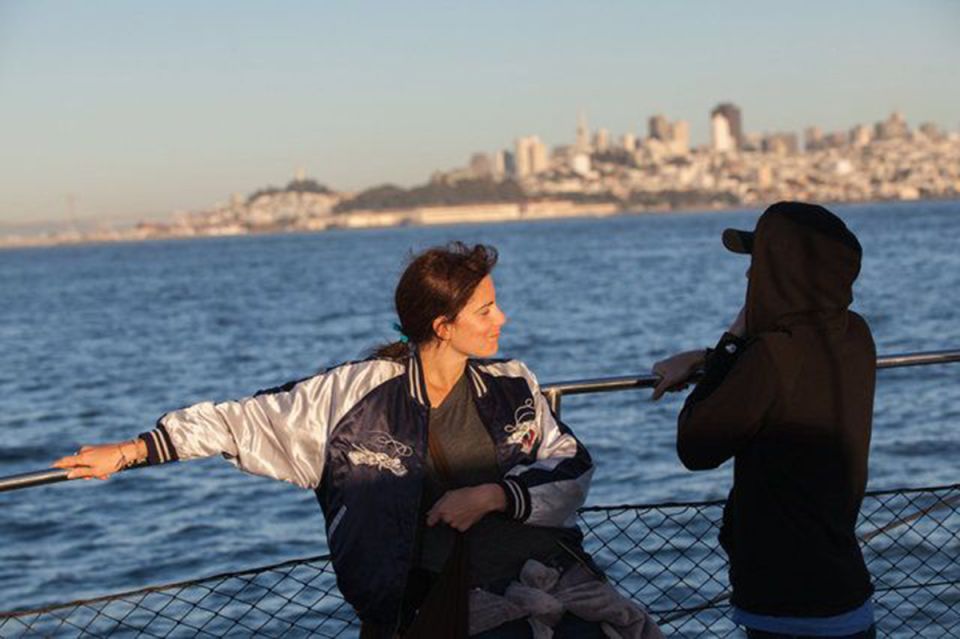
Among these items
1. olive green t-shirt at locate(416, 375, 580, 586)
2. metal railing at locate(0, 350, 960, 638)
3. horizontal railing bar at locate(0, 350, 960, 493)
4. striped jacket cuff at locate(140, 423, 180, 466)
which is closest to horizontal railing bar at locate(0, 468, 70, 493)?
horizontal railing bar at locate(0, 350, 960, 493)

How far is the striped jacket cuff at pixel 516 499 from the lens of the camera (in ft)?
12.1

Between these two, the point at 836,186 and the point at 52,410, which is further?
the point at 836,186

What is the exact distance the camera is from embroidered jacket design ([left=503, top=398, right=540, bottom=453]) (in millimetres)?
3822

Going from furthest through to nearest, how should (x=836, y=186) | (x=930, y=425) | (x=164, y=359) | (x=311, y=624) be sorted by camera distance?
1. (x=836, y=186)
2. (x=164, y=359)
3. (x=930, y=425)
4. (x=311, y=624)

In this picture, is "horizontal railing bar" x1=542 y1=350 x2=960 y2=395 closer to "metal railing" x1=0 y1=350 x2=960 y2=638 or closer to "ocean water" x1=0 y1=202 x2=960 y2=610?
"ocean water" x1=0 y1=202 x2=960 y2=610

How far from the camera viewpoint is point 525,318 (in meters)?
47.1

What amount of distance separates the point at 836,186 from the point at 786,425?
633 feet

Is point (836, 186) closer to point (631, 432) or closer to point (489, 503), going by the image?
point (631, 432)

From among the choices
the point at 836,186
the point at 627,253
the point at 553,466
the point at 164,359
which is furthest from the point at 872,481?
the point at 836,186

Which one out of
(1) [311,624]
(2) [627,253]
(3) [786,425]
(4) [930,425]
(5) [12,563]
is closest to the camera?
(3) [786,425]

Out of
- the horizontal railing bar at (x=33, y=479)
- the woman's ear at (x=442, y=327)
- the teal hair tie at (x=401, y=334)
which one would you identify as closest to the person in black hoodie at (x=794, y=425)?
the woman's ear at (x=442, y=327)

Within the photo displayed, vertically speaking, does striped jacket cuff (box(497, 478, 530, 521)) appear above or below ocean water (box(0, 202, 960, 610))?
above

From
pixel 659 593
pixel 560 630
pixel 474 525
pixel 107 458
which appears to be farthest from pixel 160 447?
pixel 659 593

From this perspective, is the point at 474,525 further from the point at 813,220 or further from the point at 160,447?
the point at 813,220
